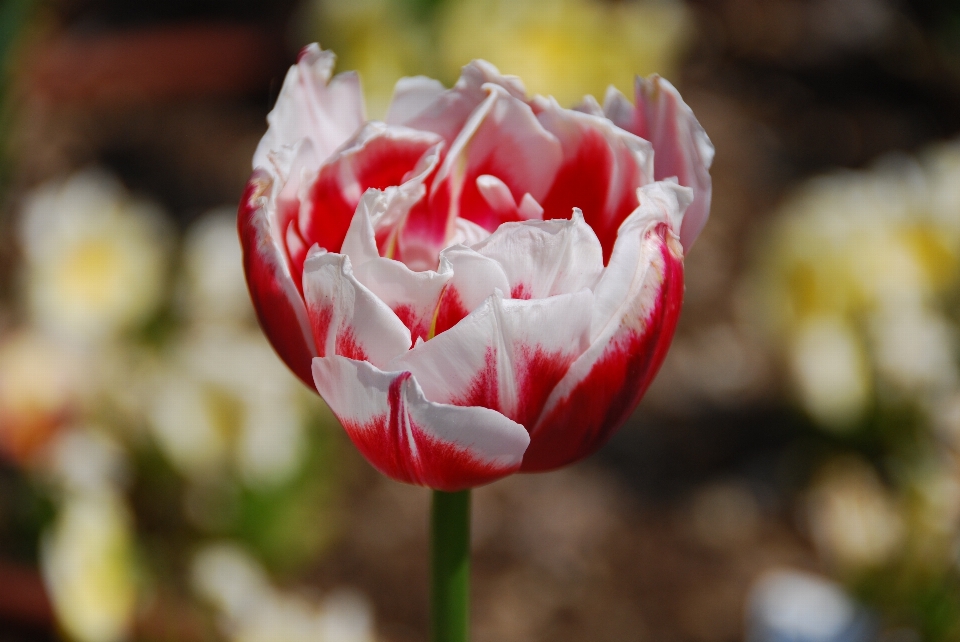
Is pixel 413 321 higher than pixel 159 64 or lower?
higher

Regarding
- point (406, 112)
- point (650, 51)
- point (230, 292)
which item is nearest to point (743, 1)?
point (650, 51)

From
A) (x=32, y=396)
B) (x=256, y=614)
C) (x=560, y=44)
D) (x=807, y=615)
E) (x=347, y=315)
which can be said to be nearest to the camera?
(x=347, y=315)

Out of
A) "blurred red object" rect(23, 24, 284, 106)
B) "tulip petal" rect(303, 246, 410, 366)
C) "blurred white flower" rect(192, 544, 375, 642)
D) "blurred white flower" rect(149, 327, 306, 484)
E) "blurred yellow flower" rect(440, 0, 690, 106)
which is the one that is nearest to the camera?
"tulip petal" rect(303, 246, 410, 366)

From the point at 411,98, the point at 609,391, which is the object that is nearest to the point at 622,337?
the point at 609,391

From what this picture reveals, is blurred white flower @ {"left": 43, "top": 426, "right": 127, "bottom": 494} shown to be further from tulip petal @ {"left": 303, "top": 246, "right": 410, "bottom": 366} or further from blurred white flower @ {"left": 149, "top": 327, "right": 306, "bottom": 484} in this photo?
tulip petal @ {"left": 303, "top": 246, "right": 410, "bottom": 366}

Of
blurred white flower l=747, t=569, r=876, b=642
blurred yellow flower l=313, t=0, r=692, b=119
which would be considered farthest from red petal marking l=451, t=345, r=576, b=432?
blurred yellow flower l=313, t=0, r=692, b=119

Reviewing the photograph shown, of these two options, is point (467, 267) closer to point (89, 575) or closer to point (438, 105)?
point (438, 105)

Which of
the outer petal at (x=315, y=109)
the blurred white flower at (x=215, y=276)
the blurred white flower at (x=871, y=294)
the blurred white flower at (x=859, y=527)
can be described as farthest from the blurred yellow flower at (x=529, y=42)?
the outer petal at (x=315, y=109)
